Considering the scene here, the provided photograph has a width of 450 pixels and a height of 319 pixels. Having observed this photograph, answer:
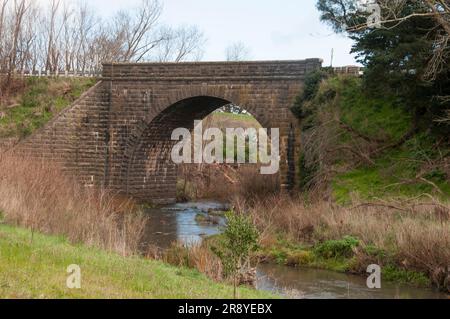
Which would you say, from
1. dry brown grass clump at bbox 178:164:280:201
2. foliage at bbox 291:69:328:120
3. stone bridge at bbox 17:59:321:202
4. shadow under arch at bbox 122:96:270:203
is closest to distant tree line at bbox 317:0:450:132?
foliage at bbox 291:69:328:120

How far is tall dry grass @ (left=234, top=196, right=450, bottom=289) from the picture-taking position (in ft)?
47.5

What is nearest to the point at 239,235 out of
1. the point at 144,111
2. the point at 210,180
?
the point at 144,111

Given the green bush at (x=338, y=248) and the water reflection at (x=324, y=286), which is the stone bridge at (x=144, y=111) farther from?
the water reflection at (x=324, y=286)

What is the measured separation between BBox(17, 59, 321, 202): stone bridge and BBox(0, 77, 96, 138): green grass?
0.95 meters

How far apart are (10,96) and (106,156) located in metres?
5.93

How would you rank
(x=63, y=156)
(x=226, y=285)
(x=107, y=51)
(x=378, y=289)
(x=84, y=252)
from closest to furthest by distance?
(x=226, y=285) → (x=84, y=252) → (x=378, y=289) → (x=63, y=156) → (x=107, y=51)

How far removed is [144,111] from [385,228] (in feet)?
55.7

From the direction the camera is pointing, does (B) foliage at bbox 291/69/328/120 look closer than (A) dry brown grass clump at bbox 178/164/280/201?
Yes

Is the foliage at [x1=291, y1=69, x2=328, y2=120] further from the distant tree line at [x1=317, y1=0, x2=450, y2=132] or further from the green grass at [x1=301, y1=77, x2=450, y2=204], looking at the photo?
the distant tree line at [x1=317, y1=0, x2=450, y2=132]

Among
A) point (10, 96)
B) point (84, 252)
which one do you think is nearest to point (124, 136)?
point (10, 96)

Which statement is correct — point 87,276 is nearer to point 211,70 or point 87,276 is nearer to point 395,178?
point 395,178

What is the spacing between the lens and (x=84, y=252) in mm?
11750
